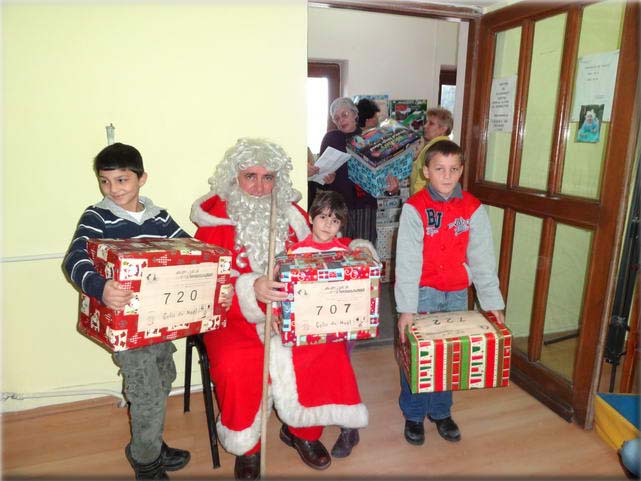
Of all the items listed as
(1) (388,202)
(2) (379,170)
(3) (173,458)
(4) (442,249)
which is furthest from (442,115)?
(3) (173,458)

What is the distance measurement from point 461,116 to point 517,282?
1.14 meters

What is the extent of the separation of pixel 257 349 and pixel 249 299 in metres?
0.21

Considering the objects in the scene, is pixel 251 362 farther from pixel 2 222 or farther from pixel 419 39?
pixel 419 39

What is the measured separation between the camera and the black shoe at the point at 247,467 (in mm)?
1967

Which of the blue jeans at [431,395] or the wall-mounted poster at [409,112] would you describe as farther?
the wall-mounted poster at [409,112]

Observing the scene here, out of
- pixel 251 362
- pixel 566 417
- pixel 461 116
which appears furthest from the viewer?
pixel 461 116

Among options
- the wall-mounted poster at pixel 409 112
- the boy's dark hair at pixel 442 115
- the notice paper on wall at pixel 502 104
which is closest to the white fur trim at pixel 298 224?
the notice paper on wall at pixel 502 104

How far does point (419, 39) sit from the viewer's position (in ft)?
19.7

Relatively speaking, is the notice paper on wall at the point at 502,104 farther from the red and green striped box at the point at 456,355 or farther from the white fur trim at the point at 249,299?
the white fur trim at the point at 249,299

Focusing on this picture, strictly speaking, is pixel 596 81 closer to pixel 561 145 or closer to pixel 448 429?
pixel 561 145

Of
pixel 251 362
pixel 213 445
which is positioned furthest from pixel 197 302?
pixel 213 445

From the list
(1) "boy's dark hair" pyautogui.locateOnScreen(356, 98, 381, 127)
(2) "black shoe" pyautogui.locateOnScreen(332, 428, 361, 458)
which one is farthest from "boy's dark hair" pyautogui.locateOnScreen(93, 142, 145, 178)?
(1) "boy's dark hair" pyautogui.locateOnScreen(356, 98, 381, 127)

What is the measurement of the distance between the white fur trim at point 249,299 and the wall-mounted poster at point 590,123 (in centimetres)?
173

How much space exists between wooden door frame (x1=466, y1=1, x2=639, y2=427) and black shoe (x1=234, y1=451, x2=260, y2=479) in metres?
1.59
